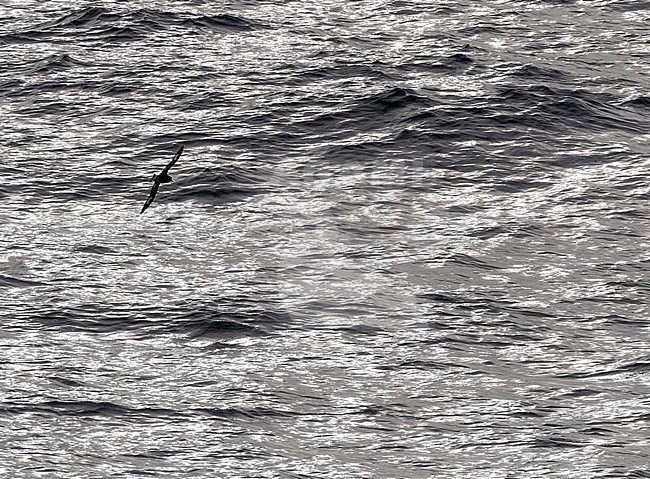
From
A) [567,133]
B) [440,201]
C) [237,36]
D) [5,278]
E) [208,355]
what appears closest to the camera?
[208,355]

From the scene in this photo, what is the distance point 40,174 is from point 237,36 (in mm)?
16299

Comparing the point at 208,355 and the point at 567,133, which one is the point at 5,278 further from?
the point at 567,133

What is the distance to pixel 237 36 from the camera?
8350cm

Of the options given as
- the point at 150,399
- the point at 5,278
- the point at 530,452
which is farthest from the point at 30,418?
the point at 530,452

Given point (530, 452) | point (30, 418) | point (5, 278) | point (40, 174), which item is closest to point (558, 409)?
point (530, 452)

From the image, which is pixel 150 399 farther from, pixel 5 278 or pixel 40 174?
pixel 40 174

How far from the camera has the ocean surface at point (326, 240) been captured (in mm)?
54469

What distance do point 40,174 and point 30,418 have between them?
16635mm

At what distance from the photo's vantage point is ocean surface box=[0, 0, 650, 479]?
54.5 metres

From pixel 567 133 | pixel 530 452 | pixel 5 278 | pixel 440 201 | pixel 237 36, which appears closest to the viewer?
pixel 530 452

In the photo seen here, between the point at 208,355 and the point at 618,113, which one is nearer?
the point at 208,355

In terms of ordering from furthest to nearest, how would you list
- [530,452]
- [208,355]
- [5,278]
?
[5,278] < [208,355] < [530,452]

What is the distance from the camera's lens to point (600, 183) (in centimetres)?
6938

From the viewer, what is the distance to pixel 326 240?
65000 mm
